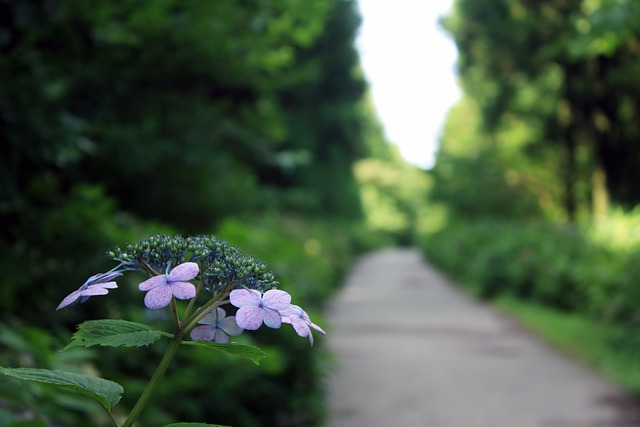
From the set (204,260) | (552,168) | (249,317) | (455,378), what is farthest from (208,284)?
(552,168)

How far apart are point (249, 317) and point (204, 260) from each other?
0.16 m

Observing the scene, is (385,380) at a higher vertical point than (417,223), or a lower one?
lower

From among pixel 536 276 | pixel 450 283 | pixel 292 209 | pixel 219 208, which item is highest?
pixel 292 209

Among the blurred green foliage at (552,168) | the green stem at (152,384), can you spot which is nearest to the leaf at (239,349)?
the green stem at (152,384)

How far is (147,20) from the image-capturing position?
5094 millimetres

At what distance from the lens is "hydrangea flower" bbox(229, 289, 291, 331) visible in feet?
2.43

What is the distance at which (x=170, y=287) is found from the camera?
2.51 feet

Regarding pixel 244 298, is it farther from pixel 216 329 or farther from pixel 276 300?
pixel 216 329

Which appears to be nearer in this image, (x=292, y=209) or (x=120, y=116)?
(x=120, y=116)

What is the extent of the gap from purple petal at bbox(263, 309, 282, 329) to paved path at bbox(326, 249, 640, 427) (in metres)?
5.61

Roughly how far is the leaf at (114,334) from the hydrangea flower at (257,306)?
12 centimetres

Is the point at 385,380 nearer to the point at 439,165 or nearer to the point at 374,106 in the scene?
the point at 439,165

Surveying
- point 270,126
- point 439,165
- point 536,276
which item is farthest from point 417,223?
point 270,126

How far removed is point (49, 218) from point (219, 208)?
6498mm
